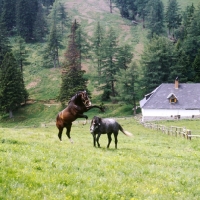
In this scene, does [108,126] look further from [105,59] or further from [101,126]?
[105,59]

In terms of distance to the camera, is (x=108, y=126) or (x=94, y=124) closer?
(x=94, y=124)

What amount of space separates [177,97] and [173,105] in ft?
7.21

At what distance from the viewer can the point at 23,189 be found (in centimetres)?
755

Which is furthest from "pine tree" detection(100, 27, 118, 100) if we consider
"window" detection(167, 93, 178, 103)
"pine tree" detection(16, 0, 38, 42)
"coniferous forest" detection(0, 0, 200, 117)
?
"pine tree" detection(16, 0, 38, 42)

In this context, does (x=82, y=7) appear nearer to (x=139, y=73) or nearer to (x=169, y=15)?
(x=169, y=15)

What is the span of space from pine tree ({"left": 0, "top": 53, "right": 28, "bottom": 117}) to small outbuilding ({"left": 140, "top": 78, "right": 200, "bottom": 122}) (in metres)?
27.1

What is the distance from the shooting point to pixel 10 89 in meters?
64.6

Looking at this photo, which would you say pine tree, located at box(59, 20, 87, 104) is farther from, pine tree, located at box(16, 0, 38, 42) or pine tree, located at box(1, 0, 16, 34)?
pine tree, located at box(1, 0, 16, 34)

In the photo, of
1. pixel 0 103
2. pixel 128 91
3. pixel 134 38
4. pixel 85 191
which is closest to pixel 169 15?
pixel 134 38

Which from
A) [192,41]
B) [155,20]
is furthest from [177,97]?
[155,20]

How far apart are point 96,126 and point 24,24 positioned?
330 feet

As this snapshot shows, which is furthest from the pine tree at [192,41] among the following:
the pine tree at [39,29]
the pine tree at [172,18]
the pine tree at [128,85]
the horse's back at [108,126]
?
the horse's back at [108,126]

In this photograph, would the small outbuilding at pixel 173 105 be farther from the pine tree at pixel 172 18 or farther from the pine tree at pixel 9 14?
the pine tree at pixel 9 14

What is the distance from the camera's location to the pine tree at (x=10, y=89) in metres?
63.7
